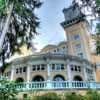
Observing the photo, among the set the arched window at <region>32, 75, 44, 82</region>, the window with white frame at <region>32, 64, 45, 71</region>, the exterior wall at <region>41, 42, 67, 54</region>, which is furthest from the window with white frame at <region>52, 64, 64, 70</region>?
the exterior wall at <region>41, 42, 67, 54</region>

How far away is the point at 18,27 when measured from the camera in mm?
9852

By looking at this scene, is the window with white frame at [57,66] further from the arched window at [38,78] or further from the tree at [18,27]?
the tree at [18,27]

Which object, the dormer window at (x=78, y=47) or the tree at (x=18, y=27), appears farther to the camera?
the dormer window at (x=78, y=47)

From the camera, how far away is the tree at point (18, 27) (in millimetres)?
8898

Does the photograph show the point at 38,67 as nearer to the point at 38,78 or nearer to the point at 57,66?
the point at 38,78

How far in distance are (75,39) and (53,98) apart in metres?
20.3

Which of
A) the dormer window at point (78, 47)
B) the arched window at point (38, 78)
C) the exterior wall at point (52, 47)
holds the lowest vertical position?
the arched window at point (38, 78)

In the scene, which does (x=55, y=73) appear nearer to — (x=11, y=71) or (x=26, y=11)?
(x=11, y=71)

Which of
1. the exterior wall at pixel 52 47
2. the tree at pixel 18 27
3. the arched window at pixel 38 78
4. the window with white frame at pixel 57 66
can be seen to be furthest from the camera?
the exterior wall at pixel 52 47

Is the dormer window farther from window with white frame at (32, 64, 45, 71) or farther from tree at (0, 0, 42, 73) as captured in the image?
tree at (0, 0, 42, 73)

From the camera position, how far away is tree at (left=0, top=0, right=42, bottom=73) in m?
8.90

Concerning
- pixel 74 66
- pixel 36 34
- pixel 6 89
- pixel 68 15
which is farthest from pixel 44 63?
pixel 68 15

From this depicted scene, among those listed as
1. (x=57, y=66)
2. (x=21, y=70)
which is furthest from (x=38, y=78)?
(x=57, y=66)

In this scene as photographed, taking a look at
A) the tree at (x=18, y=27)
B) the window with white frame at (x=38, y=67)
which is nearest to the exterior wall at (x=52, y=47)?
the window with white frame at (x=38, y=67)
